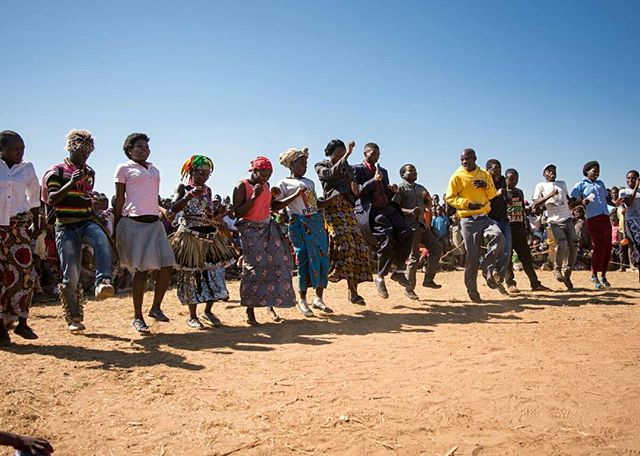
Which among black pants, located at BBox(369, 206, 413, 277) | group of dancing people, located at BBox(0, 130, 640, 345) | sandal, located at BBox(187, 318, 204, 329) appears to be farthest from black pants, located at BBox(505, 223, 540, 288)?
sandal, located at BBox(187, 318, 204, 329)

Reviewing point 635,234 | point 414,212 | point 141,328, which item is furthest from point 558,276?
point 141,328

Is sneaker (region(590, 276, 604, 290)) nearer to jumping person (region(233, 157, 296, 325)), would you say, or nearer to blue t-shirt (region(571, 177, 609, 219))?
blue t-shirt (region(571, 177, 609, 219))

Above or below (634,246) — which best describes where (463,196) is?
above

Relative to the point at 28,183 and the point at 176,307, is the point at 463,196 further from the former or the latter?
the point at 28,183

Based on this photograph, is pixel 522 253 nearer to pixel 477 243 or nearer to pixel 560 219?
pixel 560 219

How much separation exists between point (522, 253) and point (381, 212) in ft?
9.63

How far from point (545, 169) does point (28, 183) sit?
314 inches

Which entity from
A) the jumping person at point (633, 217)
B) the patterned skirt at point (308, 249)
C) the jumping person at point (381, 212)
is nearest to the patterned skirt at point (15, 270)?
the patterned skirt at point (308, 249)

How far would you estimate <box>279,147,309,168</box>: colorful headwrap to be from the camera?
21.0 ft

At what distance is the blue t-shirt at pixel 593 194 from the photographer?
345 inches

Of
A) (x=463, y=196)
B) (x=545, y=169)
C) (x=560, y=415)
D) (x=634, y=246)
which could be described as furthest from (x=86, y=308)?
(x=634, y=246)

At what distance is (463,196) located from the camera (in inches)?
295

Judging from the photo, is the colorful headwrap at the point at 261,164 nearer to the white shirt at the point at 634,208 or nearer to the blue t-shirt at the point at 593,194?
the blue t-shirt at the point at 593,194

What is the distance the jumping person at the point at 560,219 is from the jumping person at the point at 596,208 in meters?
0.31
